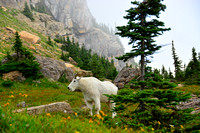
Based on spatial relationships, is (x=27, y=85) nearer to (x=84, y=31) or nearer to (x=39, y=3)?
(x=39, y=3)

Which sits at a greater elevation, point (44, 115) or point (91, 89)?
point (91, 89)

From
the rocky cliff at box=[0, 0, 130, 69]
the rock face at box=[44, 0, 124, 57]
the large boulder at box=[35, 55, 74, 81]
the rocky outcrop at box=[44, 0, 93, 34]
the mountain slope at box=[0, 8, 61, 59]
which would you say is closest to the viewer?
the large boulder at box=[35, 55, 74, 81]

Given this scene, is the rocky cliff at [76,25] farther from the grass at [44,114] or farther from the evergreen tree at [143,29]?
the evergreen tree at [143,29]

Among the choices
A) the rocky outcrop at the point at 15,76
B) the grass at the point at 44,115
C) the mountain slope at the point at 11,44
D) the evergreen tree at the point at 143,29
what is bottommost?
the grass at the point at 44,115

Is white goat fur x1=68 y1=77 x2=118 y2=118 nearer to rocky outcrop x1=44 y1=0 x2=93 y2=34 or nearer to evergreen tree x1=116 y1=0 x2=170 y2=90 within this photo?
evergreen tree x1=116 y1=0 x2=170 y2=90

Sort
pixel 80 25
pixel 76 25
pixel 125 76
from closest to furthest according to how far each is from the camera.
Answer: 1. pixel 125 76
2. pixel 76 25
3. pixel 80 25

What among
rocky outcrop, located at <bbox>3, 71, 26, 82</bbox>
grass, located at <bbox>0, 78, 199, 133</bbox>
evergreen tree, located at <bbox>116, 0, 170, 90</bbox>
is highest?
evergreen tree, located at <bbox>116, 0, 170, 90</bbox>

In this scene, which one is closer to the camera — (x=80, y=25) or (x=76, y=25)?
(x=76, y=25)

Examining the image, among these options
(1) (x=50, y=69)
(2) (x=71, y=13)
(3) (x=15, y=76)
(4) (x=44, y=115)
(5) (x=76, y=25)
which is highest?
(2) (x=71, y=13)

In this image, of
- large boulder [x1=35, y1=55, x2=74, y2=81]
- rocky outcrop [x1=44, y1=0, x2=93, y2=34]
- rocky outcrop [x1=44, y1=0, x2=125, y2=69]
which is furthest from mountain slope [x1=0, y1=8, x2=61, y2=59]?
rocky outcrop [x1=44, y1=0, x2=93, y2=34]

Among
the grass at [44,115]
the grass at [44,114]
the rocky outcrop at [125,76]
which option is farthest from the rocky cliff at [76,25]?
the grass at [44,115]

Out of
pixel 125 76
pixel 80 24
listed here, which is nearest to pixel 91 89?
pixel 125 76

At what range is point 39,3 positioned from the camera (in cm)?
13250

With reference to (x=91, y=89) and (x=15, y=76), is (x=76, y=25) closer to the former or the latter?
(x=15, y=76)
